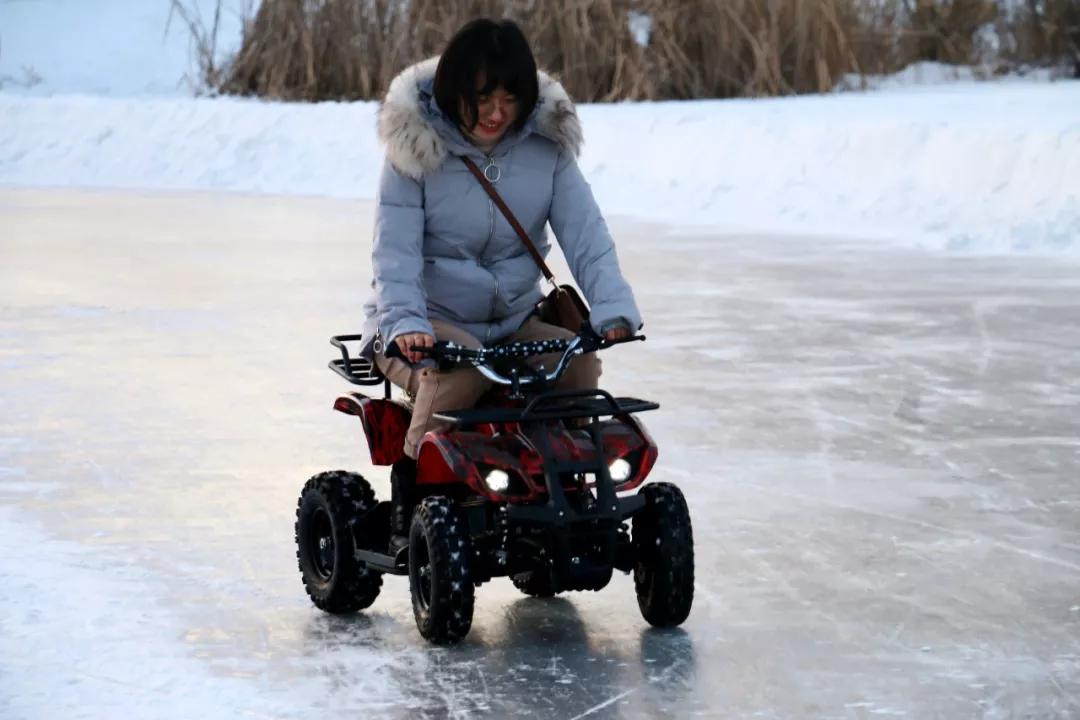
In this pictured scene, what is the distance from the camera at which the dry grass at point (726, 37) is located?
58.3ft

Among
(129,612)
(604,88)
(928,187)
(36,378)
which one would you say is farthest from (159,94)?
(129,612)

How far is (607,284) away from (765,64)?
1357 cm

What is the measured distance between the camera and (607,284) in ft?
14.5

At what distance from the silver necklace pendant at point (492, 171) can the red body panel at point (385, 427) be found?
0.52m

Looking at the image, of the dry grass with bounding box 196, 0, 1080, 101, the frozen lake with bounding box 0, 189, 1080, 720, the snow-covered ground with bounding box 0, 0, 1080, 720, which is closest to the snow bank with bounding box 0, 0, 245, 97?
the dry grass with bounding box 196, 0, 1080, 101

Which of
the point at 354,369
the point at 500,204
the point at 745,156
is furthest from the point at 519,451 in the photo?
the point at 745,156

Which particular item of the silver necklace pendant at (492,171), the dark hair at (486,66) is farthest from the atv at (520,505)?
the dark hair at (486,66)

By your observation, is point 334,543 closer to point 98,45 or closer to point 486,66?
point 486,66

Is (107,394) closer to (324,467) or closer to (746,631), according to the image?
(324,467)

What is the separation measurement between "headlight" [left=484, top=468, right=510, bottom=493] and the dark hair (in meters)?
0.72

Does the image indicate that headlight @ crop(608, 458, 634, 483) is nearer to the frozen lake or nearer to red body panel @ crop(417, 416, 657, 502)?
red body panel @ crop(417, 416, 657, 502)

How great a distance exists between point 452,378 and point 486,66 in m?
0.62

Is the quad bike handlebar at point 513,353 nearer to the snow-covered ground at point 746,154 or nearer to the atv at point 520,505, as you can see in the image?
the atv at point 520,505

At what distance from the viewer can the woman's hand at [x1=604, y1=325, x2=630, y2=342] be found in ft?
14.1
